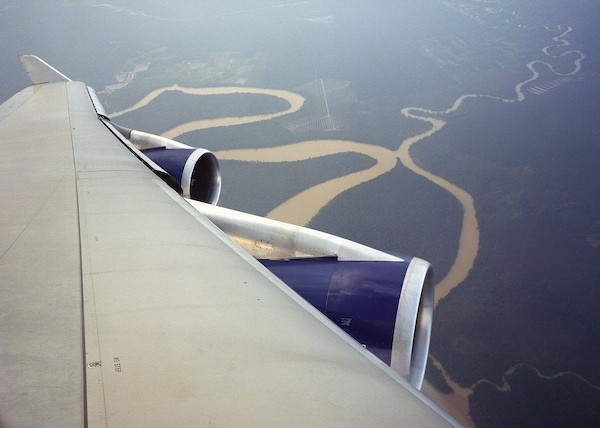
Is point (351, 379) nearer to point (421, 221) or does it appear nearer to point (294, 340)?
point (294, 340)

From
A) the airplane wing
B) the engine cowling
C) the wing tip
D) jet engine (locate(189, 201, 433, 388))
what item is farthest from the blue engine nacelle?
the wing tip

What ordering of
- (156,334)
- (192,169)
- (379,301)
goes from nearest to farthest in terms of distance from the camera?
1. (156,334)
2. (379,301)
3. (192,169)

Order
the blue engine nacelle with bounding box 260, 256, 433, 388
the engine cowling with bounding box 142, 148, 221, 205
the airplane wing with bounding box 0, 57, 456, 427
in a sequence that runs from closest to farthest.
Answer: the airplane wing with bounding box 0, 57, 456, 427 < the blue engine nacelle with bounding box 260, 256, 433, 388 < the engine cowling with bounding box 142, 148, 221, 205

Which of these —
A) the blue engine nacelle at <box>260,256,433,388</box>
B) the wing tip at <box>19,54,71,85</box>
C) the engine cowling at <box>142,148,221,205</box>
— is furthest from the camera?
the wing tip at <box>19,54,71,85</box>

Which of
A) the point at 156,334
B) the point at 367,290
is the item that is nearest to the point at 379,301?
the point at 367,290

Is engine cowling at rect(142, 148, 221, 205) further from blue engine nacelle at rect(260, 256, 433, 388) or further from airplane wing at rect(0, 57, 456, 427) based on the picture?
blue engine nacelle at rect(260, 256, 433, 388)

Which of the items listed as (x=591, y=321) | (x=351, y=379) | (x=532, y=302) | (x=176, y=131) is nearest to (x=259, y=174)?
(x=176, y=131)

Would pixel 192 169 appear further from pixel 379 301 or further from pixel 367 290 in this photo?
pixel 379 301
